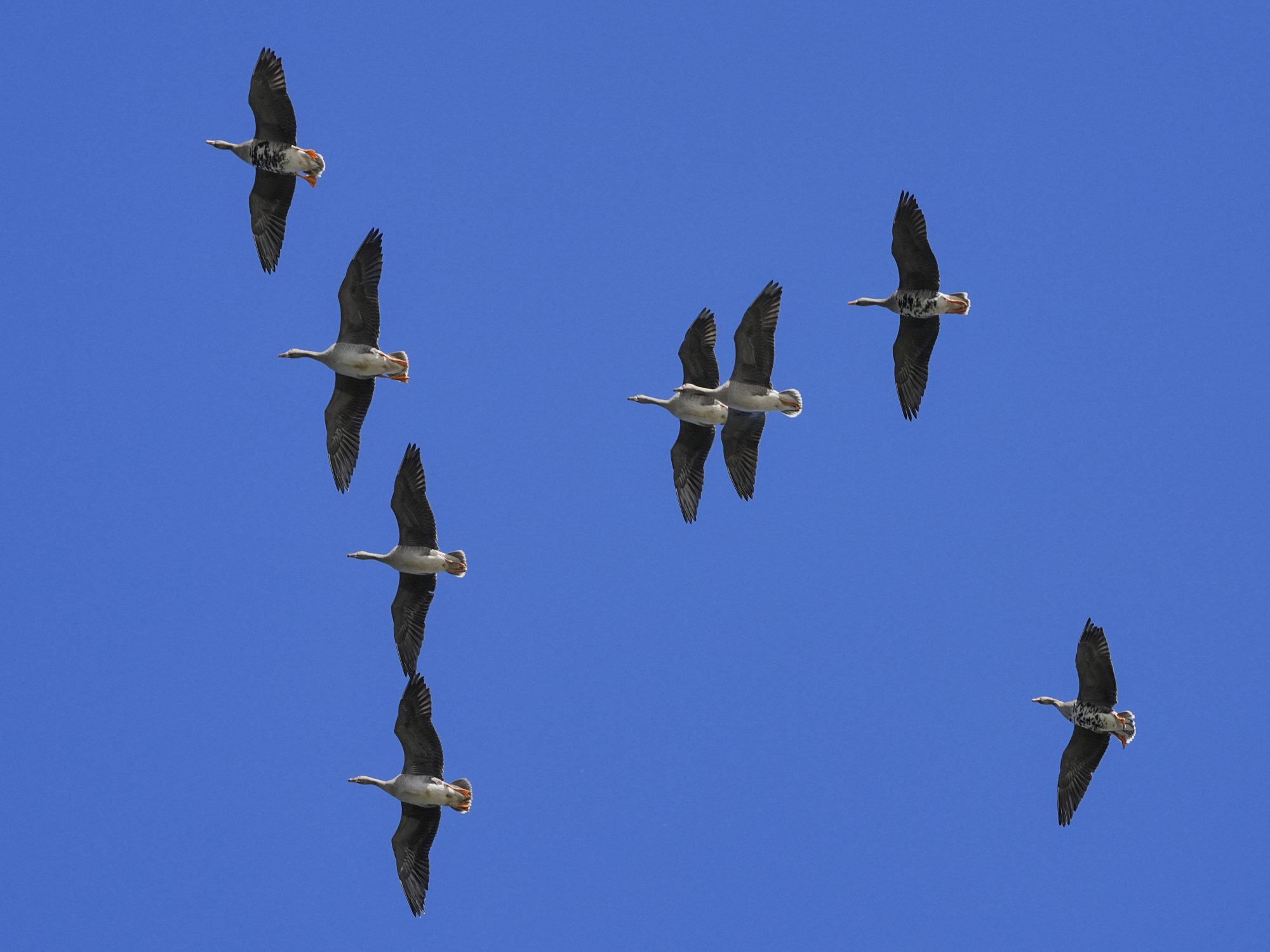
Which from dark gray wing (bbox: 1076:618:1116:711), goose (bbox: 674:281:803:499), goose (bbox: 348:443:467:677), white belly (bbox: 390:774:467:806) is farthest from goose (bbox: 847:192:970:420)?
white belly (bbox: 390:774:467:806)

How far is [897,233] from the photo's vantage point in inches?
1702

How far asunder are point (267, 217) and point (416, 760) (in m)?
12.5

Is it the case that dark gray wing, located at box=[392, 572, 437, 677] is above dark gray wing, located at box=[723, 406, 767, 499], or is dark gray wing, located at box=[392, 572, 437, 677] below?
below

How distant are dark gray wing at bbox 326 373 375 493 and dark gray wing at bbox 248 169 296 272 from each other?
10.4ft

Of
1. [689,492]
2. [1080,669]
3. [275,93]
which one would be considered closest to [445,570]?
[689,492]

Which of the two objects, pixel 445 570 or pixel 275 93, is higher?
pixel 275 93

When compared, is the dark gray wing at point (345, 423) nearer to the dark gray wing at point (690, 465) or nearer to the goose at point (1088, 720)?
the dark gray wing at point (690, 465)

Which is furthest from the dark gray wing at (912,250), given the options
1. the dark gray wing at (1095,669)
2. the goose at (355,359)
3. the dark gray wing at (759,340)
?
the goose at (355,359)

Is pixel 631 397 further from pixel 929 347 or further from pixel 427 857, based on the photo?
pixel 427 857

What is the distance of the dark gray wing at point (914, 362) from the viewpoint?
44.3m

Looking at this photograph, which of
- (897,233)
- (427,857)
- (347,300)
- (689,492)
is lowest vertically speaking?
(427,857)

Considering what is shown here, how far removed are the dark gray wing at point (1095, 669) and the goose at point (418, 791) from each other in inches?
533

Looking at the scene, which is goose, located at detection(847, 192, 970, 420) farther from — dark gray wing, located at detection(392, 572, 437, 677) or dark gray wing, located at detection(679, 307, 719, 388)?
dark gray wing, located at detection(392, 572, 437, 677)

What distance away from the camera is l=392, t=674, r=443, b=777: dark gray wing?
41812 mm
